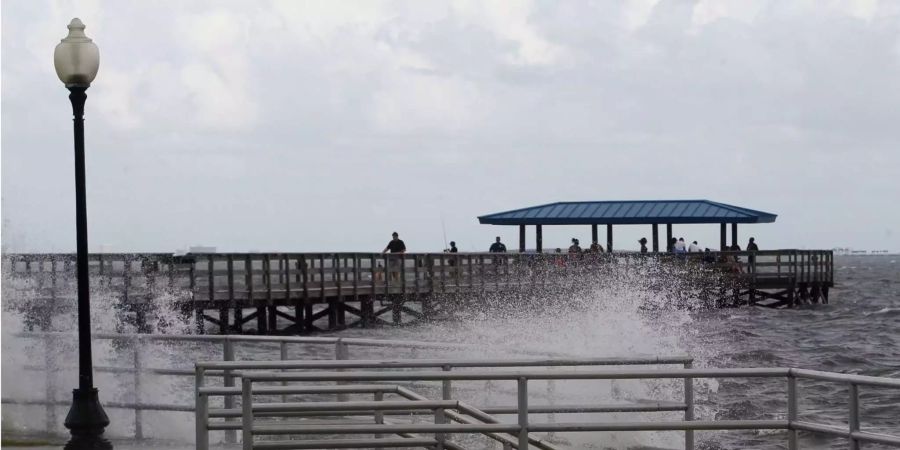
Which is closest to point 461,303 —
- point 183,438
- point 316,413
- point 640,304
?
point 640,304

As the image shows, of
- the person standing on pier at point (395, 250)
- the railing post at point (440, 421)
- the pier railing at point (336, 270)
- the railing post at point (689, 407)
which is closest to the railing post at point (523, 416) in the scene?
the railing post at point (440, 421)

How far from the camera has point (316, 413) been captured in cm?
847

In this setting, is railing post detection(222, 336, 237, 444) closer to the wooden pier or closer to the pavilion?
the wooden pier

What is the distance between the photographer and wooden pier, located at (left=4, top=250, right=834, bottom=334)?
108 ft

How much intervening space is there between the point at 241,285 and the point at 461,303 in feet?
33.5

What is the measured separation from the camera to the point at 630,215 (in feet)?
164

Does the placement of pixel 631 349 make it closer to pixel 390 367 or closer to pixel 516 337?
pixel 516 337

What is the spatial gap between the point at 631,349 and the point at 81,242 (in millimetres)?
23973

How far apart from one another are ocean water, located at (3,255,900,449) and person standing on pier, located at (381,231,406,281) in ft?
5.50

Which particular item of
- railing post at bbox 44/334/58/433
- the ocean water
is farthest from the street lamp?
railing post at bbox 44/334/58/433

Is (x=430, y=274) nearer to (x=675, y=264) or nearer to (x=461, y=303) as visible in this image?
(x=461, y=303)

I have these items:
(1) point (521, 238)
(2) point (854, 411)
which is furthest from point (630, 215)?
(2) point (854, 411)

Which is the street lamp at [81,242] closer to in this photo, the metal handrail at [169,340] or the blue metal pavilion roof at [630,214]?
the metal handrail at [169,340]

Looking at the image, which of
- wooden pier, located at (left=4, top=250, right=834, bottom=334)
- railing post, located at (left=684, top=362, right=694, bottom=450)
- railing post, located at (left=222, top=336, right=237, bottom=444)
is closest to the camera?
railing post, located at (left=684, top=362, right=694, bottom=450)
